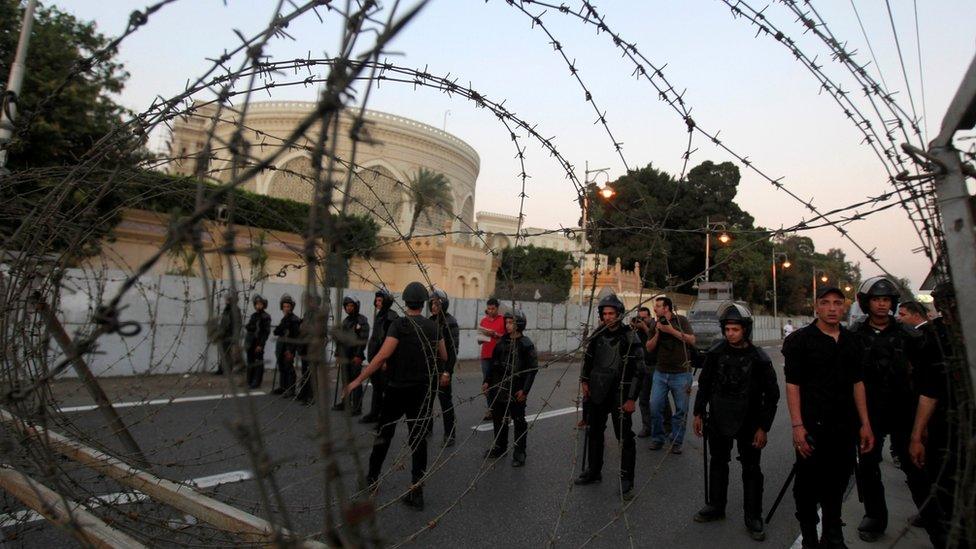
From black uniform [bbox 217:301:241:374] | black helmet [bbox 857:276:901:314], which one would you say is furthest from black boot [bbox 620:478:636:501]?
black uniform [bbox 217:301:241:374]

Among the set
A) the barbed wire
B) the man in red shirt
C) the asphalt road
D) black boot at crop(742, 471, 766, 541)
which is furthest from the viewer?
the man in red shirt

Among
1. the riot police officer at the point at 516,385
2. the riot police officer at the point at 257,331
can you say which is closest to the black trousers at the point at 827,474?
the riot police officer at the point at 516,385

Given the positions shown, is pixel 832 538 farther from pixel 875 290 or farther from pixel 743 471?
pixel 875 290

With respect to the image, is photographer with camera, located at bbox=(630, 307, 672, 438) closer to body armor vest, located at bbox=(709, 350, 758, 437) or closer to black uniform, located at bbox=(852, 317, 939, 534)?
body armor vest, located at bbox=(709, 350, 758, 437)

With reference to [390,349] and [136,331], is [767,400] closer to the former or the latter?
[390,349]

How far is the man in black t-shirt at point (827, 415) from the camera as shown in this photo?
3.98 meters

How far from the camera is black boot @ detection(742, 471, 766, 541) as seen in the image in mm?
4320

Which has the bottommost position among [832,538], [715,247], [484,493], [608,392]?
[484,493]

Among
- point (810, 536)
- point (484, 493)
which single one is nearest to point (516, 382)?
point (484, 493)

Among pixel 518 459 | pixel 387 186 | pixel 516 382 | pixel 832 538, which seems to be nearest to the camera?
pixel 832 538

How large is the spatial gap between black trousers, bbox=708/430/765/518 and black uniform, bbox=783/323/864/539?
0.40 meters

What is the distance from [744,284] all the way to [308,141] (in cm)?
4813

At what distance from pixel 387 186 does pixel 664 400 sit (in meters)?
13.6

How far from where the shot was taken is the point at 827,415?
3992mm
